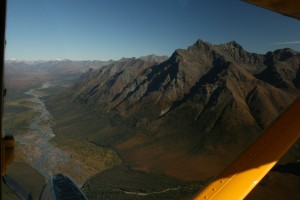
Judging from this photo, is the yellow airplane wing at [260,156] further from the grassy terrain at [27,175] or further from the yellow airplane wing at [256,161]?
the grassy terrain at [27,175]

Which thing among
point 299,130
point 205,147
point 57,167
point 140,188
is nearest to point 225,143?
point 205,147

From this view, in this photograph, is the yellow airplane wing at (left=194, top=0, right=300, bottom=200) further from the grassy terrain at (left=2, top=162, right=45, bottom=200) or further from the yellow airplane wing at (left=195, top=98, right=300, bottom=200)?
the grassy terrain at (left=2, top=162, right=45, bottom=200)

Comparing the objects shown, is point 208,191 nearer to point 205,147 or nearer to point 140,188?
point 140,188

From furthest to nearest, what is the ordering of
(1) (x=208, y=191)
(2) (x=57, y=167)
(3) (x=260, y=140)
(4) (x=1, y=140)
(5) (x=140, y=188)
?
1. (2) (x=57, y=167)
2. (5) (x=140, y=188)
3. (3) (x=260, y=140)
4. (1) (x=208, y=191)
5. (4) (x=1, y=140)

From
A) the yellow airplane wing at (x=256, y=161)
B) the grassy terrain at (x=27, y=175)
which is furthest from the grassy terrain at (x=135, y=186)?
the yellow airplane wing at (x=256, y=161)

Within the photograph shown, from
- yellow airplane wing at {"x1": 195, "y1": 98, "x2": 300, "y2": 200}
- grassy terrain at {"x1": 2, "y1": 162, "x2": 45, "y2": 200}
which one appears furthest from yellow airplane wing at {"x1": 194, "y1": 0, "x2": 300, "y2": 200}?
grassy terrain at {"x1": 2, "y1": 162, "x2": 45, "y2": 200}

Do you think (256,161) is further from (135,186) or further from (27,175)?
(27,175)

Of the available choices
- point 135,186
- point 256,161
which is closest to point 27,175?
point 135,186

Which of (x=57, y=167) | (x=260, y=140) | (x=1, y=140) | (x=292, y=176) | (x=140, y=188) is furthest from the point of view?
(x=57, y=167)
